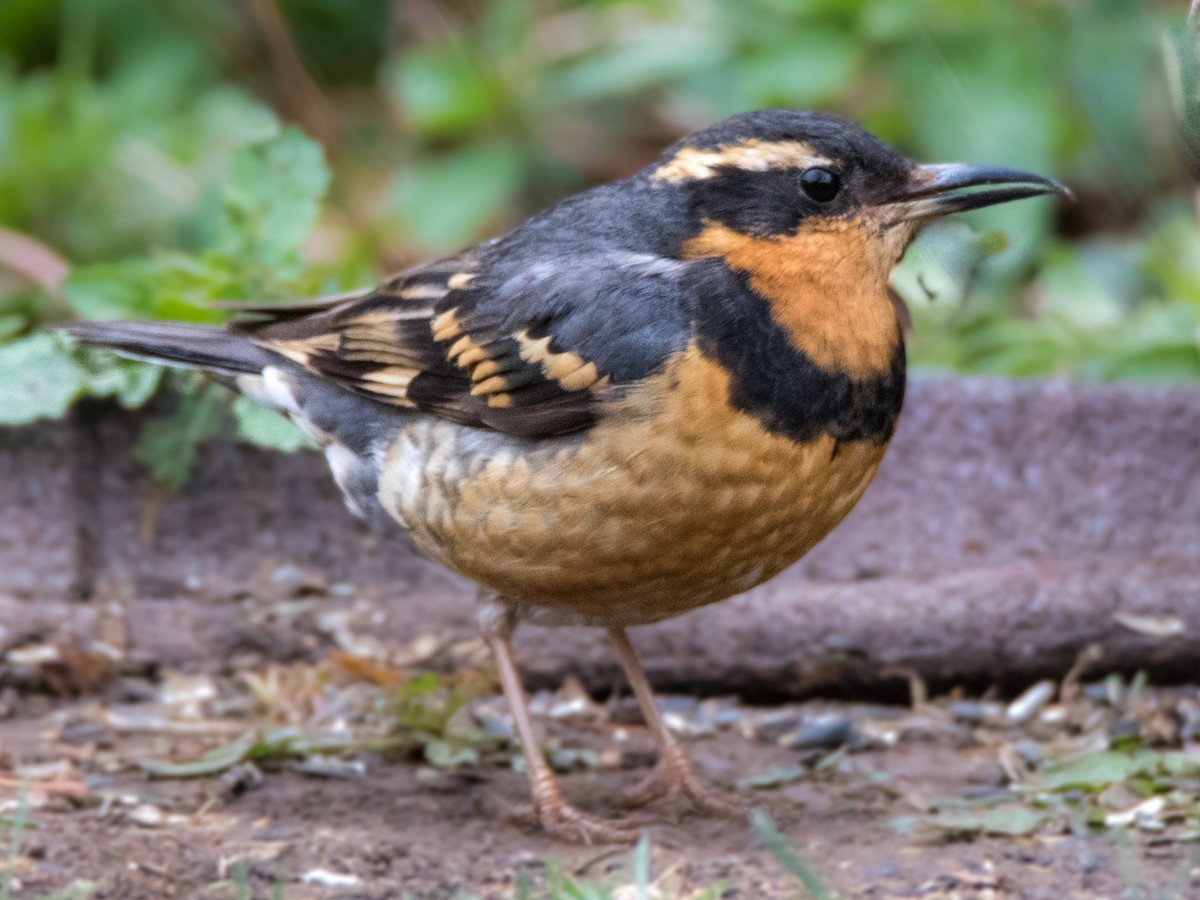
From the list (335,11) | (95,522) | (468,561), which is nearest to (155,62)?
(335,11)

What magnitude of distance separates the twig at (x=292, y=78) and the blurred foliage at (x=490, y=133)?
0.02 metres

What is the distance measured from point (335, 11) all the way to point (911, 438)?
18.9 ft

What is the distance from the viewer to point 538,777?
504 cm

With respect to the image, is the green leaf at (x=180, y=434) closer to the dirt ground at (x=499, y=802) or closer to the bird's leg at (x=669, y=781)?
the dirt ground at (x=499, y=802)

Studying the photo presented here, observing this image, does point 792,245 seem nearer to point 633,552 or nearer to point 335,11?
point 633,552

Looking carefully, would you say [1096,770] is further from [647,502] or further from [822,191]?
[822,191]

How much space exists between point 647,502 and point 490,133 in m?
5.46

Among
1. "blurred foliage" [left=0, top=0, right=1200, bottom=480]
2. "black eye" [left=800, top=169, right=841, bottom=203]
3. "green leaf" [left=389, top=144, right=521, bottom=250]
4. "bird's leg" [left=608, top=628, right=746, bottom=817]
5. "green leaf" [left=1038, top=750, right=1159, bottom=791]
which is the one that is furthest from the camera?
"green leaf" [left=389, top=144, right=521, bottom=250]

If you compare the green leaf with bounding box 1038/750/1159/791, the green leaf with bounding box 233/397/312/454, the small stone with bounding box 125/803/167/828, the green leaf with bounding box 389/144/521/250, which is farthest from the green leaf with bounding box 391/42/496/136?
the green leaf with bounding box 1038/750/1159/791

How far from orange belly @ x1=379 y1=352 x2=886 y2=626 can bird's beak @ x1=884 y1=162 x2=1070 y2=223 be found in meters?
0.63

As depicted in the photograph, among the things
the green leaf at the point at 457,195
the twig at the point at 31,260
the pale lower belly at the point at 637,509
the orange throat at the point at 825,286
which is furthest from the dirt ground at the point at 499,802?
the green leaf at the point at 457,195

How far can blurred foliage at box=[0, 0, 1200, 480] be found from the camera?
6.32 metres

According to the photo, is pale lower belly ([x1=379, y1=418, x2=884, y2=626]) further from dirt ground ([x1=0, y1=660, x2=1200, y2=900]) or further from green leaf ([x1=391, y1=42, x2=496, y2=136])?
green leaf ([x1=391, y1=42, x2=496, y2=136])

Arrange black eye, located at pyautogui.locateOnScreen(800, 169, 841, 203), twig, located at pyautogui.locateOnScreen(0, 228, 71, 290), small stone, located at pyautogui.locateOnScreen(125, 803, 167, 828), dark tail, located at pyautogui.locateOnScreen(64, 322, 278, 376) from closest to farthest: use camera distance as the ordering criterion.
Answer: black eye, located at pyautogui.locateOnScreen(800, 169, 841, 203) → small stone, located at pyautogui.locateOnScreen(125, 803, 167, 828) → dark tail, located at pyautogui.locateOnScreen(64, 322, 278, 376) → twig, located at pyautogui.locateOnScreen(0, 228, 71, 290)
